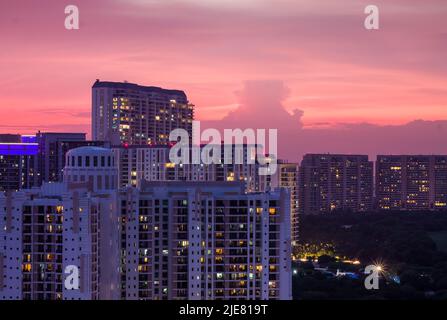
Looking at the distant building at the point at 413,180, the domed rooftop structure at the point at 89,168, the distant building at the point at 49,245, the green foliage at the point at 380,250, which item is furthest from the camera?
the distant building at the point at 413,180

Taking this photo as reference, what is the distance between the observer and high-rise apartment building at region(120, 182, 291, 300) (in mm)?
9352

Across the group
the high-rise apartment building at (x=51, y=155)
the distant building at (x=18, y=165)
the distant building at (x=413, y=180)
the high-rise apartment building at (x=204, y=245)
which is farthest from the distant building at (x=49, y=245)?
the distant building at (x=413, y=180)

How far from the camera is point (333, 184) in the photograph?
29.5 meters

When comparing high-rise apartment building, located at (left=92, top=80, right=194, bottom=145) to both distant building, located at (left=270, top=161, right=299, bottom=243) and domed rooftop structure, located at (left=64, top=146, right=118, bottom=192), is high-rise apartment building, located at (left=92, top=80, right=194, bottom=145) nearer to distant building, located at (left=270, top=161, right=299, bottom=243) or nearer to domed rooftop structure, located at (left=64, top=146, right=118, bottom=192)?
distant building, located at (left=270, top=161, right=299, bottom=243)

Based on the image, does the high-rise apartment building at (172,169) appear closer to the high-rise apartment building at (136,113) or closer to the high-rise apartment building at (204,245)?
the high-rise apartment building at (136,113)

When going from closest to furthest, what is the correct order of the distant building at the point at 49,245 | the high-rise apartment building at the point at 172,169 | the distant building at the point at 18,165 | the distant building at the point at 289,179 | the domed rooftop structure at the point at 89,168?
1. the distant building at the point at 49,245
2. the domed rooftop structure at the point at 89,168
3. the high-rise apartment building at the point at 172,169
4. the distant building at the point at 289,179
5. the distant building at the point at 18,165

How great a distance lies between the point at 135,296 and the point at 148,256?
50 centimetres

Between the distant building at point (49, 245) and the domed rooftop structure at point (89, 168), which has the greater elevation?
the domed rooftop structure at point (89, 168)

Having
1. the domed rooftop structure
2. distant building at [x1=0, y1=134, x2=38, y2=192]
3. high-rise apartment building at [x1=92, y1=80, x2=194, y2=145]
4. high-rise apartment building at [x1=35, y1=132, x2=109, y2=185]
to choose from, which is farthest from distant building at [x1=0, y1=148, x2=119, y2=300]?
high-rise apartment building at [x1=92, y1=80, x2=194, y2=145]

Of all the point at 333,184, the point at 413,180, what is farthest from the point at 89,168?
the point at 413,180

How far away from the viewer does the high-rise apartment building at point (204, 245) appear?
9.35m

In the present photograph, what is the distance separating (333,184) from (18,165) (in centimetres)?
1186

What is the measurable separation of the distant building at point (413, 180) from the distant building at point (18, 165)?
13.9 metres

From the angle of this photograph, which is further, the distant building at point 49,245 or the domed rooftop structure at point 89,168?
the domed rooftop structure at point 89,168
